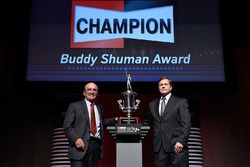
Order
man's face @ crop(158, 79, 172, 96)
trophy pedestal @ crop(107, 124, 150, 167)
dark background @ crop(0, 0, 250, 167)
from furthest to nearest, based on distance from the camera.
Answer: dark background @ crop(0, 0, 250, 167)
man's face @ crop(158, 79, 172, 96)
trophy pedestal @ crop(107, 124, 150, 167)

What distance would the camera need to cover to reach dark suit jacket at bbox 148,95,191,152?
304cm

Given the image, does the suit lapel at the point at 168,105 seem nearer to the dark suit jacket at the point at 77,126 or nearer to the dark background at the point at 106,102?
the dark suit jacket at the point at 77,126

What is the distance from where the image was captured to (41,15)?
16.2 feet

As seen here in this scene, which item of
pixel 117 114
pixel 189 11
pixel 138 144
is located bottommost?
pixel 138 144

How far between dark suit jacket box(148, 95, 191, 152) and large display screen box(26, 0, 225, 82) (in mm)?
1506

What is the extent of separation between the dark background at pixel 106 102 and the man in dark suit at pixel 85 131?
1338 millimetres

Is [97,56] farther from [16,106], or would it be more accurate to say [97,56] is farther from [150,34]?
[16,106]

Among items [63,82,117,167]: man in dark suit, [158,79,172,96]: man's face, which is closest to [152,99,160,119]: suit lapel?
[158,79,172,96]: man's face

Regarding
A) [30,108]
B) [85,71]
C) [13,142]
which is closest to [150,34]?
[85,71]

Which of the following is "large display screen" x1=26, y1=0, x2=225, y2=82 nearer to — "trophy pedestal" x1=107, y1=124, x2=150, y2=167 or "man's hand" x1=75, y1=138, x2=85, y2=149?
"trophy pedestal" x1=107, y1=124, x2=150, y2=167

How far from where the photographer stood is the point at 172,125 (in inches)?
123

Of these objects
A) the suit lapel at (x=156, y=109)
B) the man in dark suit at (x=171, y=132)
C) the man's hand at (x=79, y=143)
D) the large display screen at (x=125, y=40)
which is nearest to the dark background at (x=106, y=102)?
the large display screen at (x=125, y=40)

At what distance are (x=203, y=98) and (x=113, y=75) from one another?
4.45 feet

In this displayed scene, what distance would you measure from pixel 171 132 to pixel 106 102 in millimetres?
1933
